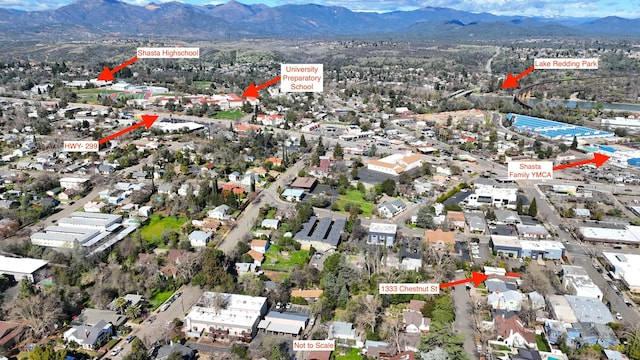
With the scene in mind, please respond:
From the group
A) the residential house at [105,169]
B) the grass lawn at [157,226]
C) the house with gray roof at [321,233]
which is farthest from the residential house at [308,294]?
the residential house at [105,169]

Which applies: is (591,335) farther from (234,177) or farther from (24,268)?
(234,177)

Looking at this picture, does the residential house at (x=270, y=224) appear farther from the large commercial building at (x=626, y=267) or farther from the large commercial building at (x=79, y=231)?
the large commercial building at (x=626, y=267)

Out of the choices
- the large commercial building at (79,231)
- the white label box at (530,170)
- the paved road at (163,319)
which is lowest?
the paved road at (163,319)

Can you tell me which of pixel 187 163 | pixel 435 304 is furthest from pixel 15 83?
pixel 435 304

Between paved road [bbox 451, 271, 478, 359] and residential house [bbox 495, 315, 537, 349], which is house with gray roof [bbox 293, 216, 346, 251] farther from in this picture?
residential house [bbox 495, 315, 537, 349]

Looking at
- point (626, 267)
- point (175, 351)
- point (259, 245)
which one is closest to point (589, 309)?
point (626, 267)

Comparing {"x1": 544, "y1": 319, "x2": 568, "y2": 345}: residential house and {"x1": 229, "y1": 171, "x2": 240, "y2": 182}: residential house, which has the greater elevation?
{"x1": 229, "y1": 171, "x2": 240, "y2": 182}: residential house

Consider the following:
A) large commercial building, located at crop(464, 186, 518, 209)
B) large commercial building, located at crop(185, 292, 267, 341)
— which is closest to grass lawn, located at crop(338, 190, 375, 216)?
large commercial building, located at crop(464, 186, 518, 209)
